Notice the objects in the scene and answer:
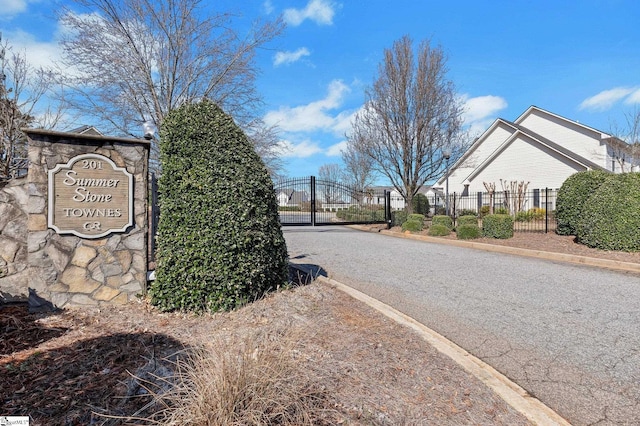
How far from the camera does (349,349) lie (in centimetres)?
296

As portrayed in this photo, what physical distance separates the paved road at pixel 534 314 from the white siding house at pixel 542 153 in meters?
12.5

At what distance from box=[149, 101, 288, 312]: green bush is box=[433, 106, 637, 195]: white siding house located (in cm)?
1642

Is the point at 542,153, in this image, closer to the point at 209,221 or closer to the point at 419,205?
the point at 419,205

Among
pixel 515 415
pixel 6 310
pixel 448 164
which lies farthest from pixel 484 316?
pixel 448 164

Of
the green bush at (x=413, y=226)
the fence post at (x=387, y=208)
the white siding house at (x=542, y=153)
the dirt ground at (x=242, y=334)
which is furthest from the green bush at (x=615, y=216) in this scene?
the white siding house at (x=542, y=153)

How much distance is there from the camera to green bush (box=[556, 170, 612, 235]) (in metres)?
10.3

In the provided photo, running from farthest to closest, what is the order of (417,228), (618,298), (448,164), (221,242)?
(448,164), (417,228), (618,298), (221,242)

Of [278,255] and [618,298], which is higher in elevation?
[278,255]

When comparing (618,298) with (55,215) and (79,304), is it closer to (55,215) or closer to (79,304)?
(79,304)

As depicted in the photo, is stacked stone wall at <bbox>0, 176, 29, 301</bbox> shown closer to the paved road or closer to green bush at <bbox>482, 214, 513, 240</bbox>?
the paved road

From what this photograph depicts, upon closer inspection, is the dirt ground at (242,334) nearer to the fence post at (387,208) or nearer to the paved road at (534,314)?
the paved road at (534,314)

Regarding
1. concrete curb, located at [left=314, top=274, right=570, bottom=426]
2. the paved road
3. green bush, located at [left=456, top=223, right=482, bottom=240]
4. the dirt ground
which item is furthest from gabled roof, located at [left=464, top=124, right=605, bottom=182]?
the dirt ground

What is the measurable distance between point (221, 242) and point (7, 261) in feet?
9.39

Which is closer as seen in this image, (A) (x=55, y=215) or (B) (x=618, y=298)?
(A) (x=55, y=215)
